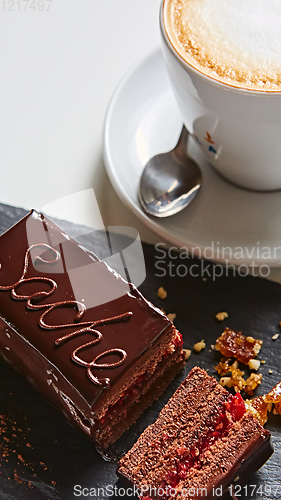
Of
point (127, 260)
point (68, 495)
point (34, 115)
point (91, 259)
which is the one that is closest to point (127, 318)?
point (91, 259)

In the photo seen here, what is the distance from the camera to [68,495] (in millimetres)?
1849

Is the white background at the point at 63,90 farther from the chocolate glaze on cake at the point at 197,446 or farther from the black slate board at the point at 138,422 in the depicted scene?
the chocolate glaze on cake at the point at 197,446

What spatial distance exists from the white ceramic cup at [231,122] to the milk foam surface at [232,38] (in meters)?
0.04

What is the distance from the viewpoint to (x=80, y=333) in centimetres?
184

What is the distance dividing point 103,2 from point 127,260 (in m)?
1.72

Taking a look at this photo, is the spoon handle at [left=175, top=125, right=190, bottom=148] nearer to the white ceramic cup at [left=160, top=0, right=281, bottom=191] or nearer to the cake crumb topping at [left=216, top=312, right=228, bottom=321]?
the white ceramic cup at [left=160, top=0, right=281, bottom=191]

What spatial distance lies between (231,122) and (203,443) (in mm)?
1105

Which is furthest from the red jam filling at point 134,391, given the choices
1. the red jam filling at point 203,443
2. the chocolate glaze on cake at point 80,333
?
the red jam filling at point 203,443

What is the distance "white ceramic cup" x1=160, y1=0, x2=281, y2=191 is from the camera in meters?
1.79

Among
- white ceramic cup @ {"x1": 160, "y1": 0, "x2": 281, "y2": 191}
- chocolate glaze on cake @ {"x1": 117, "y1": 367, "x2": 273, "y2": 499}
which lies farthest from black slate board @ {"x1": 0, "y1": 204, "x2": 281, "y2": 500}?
white ceramic cup @ {"x1": 160, "y1": 0, "x2": 281, "y2": 191}

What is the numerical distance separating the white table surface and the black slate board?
0.30 metres

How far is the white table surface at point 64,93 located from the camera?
2559 mm

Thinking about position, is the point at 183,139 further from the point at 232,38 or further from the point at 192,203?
the point at 232,38

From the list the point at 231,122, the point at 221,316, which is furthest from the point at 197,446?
the point at 231,122
